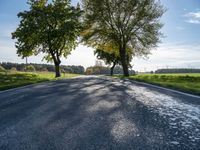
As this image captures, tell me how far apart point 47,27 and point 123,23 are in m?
11.7

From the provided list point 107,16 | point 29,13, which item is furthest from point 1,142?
point 29,13

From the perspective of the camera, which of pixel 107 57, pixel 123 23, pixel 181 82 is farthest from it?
pixel 107 57

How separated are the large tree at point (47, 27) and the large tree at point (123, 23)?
3535mm

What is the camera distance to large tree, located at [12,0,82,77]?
1262 inches

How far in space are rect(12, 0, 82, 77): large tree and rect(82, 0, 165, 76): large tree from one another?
354 centimetres

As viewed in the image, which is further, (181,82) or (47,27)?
(47,27)

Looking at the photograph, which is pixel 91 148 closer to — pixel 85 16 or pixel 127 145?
pixel 127 145

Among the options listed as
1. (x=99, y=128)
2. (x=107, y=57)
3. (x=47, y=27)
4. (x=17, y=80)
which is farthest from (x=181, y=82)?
(x=107, y=57)

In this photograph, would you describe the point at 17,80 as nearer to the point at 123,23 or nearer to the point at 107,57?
the point at 123,23

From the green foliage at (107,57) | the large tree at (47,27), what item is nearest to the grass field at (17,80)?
the large tree at (47,27)

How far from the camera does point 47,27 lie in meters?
34.2

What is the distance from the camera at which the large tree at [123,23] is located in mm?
28500

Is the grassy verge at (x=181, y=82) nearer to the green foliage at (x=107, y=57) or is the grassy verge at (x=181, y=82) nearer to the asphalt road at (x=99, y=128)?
the asphalt road at (x=99, y=128)

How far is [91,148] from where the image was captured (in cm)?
329
